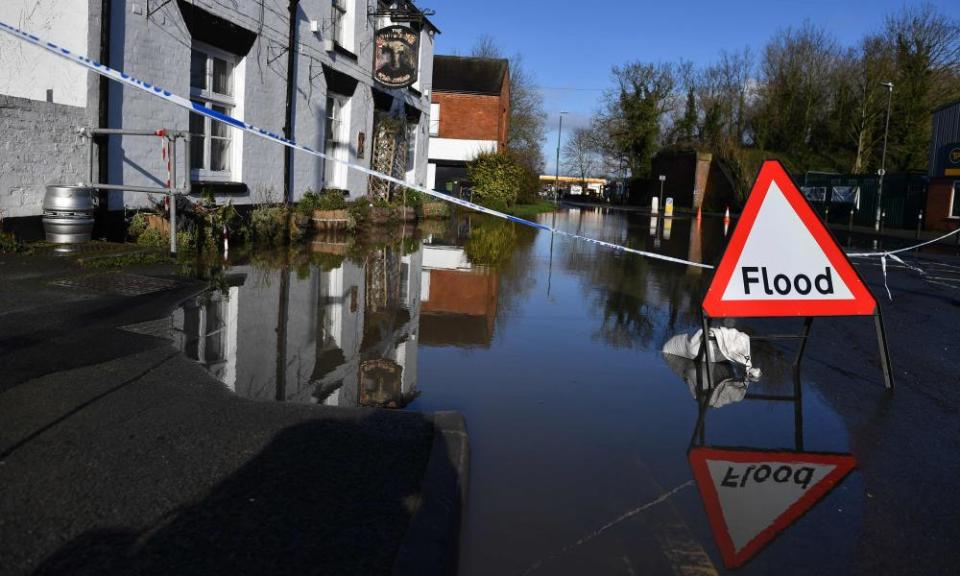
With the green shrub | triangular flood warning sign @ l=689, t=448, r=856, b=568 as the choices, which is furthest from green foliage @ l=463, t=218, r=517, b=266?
the green shrub

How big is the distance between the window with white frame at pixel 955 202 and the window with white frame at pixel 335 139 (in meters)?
25.3

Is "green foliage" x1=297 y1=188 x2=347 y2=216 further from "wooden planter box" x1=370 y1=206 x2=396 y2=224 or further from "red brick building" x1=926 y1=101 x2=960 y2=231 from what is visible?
"red brick building" x1=926 y1=101 x2=960 y2=231

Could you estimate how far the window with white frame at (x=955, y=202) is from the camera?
33906mm

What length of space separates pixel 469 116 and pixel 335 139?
3168 cm

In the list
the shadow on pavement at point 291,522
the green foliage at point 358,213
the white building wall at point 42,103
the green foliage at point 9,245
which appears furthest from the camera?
the green foliage at point 358,213

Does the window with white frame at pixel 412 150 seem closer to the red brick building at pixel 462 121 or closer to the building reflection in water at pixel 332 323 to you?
the building reflection in water at pixel 332 323

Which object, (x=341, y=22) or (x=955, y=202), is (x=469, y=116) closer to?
(x=955, y=202)

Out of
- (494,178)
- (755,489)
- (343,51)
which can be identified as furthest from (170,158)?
(494,178)

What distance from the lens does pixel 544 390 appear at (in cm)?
614

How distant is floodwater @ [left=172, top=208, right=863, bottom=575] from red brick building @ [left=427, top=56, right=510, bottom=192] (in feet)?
131

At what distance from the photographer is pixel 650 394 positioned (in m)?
6.13

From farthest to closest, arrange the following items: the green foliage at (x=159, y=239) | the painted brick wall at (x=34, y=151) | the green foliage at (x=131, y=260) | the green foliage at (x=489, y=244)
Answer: the green foliage at (x=489, y=244) < the green foliage at (x=159, y=239) < the painted brick wall at (x=34, y=151) < the green foliage at (x=131, y=260)

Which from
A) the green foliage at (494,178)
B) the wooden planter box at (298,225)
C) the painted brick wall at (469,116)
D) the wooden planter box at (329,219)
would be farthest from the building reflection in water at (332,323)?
the painted brick wall at (469,116)

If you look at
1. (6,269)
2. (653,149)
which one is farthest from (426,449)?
(653,149)
